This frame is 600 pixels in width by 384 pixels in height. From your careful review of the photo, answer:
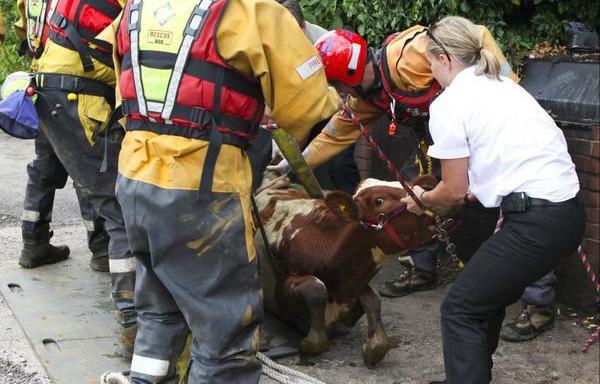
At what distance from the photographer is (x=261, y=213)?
15.7ft

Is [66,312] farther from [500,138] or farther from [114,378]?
[500,138]

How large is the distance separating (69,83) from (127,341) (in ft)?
4.78

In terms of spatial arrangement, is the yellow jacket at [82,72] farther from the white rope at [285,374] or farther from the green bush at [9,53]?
the green bush at [9,53]

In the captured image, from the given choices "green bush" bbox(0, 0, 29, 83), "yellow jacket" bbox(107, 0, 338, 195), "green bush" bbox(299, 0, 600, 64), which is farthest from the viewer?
"green bush" bbox(0, 0, 29, 83)

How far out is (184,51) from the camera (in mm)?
2986

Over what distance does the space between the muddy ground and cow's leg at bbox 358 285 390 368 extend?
0.29ft

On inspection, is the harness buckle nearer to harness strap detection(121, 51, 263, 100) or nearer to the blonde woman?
harness strap detection(121, 51, 263, 100)

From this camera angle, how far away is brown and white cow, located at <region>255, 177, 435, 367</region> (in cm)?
412

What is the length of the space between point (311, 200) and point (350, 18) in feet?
7.47

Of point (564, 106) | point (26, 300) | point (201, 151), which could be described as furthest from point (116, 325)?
point (564, 106)

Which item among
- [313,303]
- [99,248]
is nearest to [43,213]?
[99,248]

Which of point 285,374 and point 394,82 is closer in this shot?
point 285,374

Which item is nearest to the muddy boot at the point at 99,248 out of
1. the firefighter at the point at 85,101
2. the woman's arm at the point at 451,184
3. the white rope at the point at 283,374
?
the firefighter at the point at 85,101

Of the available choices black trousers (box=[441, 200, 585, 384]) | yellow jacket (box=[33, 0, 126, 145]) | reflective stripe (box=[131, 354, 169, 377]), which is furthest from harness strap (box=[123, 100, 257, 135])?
yellow jacket (box=[33, 0, 126, 145])
